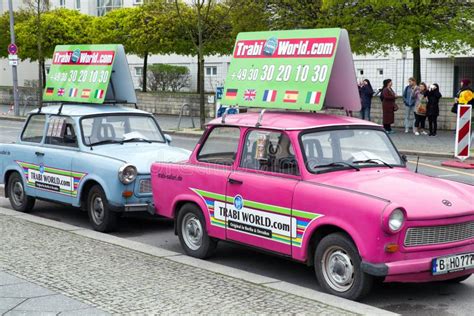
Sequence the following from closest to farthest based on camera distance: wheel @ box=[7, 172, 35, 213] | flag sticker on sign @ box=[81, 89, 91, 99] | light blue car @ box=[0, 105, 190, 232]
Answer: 1. light blue car @ box=[0, 105, 190, 232]
2. wheel @ box=[7, 172, 35, 213]
3. flag sticker on sign @ box=[81, 89, 91, 99]

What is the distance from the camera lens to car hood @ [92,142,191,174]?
→ 9.48 meters

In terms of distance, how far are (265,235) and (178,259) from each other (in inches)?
44.4

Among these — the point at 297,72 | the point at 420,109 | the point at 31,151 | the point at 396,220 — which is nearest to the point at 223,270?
the point at 396,220

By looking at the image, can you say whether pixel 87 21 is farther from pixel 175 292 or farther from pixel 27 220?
pixel 175 292

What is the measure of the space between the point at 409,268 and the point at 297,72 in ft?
9.06

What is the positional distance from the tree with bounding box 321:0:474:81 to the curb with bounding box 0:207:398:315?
17.3 metres

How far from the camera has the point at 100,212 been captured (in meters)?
9.61

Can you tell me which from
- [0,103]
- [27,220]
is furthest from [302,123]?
[0,103]

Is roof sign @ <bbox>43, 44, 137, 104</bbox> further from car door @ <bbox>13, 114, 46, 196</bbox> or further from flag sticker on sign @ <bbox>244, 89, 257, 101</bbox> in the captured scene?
flag sticker on sign @ <bbox>244, 89, 257, 101</bbox>

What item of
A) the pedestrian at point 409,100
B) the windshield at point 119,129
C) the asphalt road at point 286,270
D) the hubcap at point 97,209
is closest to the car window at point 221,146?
the asphalt road at point 286,270

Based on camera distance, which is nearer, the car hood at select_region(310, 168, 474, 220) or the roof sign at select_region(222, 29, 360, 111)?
the car hood at select_region(310, 168, 474, 220)

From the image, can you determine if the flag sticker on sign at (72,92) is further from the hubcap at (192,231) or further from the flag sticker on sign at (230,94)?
the hubcap at (192,231)

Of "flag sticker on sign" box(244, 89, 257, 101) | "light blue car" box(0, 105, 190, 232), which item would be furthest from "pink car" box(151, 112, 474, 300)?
"light blue car" box(0, 105, 190, 232)

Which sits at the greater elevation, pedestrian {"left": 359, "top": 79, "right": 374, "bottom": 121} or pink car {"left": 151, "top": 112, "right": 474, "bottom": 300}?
pedestrian {"left": 359, "top": 79, "right": 374, "bottom": 121}
